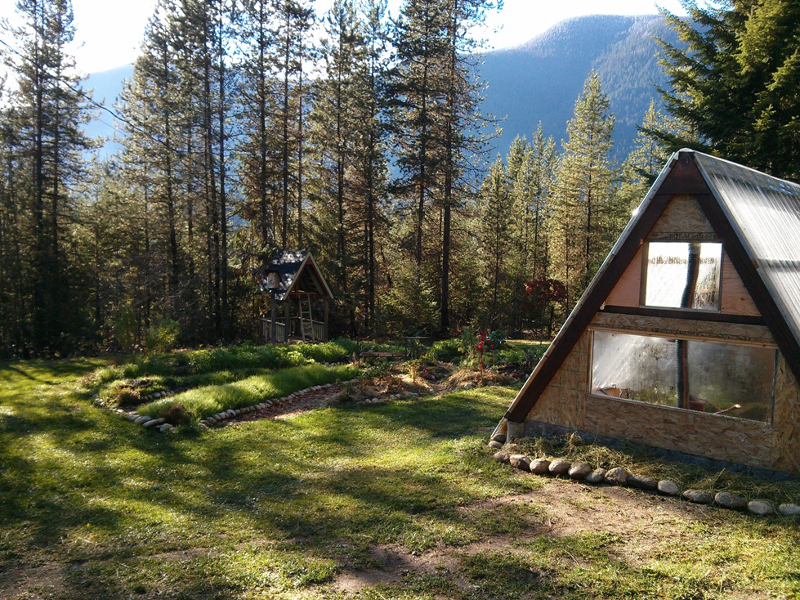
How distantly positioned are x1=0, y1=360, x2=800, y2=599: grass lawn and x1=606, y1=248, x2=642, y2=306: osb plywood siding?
2357mm

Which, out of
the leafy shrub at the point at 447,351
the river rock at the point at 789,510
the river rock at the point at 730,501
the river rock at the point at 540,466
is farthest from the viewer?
the leafy shrub at the point at 447,351

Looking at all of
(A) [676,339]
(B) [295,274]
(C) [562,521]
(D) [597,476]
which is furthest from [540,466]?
(B) [295,274]

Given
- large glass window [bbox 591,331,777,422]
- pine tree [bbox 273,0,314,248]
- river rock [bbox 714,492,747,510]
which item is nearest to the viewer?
river rock [bbox 714,492,747,510]

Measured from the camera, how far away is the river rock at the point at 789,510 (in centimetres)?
466

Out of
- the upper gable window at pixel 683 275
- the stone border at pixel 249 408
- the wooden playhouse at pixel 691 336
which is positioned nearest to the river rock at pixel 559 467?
the wooden playhouse at pixel 691 336

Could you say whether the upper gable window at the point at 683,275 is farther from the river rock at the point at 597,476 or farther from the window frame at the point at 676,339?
the river rock at the point at 597,476

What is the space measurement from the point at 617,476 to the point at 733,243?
295cm

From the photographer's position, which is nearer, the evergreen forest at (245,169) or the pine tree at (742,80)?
the pine tree at (742,80)

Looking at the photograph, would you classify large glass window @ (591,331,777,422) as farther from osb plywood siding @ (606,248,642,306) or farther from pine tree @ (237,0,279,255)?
pine tree @ (237,0,279,255)

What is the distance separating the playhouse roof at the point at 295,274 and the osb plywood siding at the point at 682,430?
510 inches

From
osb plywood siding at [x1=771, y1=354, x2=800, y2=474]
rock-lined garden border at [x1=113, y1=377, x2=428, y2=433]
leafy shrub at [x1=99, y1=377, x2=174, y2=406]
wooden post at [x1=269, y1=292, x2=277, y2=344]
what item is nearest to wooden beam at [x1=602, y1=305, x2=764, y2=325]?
osb plywood siding at [x1=771, y1=354, x2=800, y2=474]

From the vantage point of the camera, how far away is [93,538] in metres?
4.91

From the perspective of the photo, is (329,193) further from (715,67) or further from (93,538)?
(93,538)

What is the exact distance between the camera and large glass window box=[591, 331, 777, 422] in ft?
18.7
